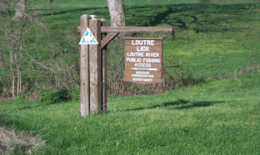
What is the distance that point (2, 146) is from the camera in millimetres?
5234

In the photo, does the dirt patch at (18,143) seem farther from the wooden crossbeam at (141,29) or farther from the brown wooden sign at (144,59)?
the wooden crossbeam at (141,29)

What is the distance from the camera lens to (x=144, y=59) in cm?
721

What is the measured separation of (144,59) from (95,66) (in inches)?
50.0

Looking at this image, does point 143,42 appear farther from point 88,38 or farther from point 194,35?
point 194,35

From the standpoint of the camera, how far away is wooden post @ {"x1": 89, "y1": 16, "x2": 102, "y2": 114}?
7.52 meters

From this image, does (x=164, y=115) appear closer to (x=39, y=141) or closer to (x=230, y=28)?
(x=39, y=141)

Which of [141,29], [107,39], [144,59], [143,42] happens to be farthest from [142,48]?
[107,39]

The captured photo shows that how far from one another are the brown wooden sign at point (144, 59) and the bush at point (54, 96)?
17.7 ft

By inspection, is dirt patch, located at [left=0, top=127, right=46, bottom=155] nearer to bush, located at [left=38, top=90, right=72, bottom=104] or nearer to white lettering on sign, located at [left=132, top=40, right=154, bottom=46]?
white lettering on sign, located at [left=132, top=40, right=154, bottom=46]

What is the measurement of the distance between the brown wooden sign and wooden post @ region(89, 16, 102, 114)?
753 millimetres

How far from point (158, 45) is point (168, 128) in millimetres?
1939

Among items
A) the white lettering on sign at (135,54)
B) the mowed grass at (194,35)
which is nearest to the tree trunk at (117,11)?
the mowed grass at (194,35)

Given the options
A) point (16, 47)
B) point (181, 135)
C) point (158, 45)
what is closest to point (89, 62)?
point (158, 45)

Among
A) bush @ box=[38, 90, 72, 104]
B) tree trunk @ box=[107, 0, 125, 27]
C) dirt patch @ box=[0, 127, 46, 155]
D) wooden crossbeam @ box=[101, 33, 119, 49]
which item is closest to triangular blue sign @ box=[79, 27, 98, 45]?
wooden crossbeam @ box=[101, 33, 119, 49]
